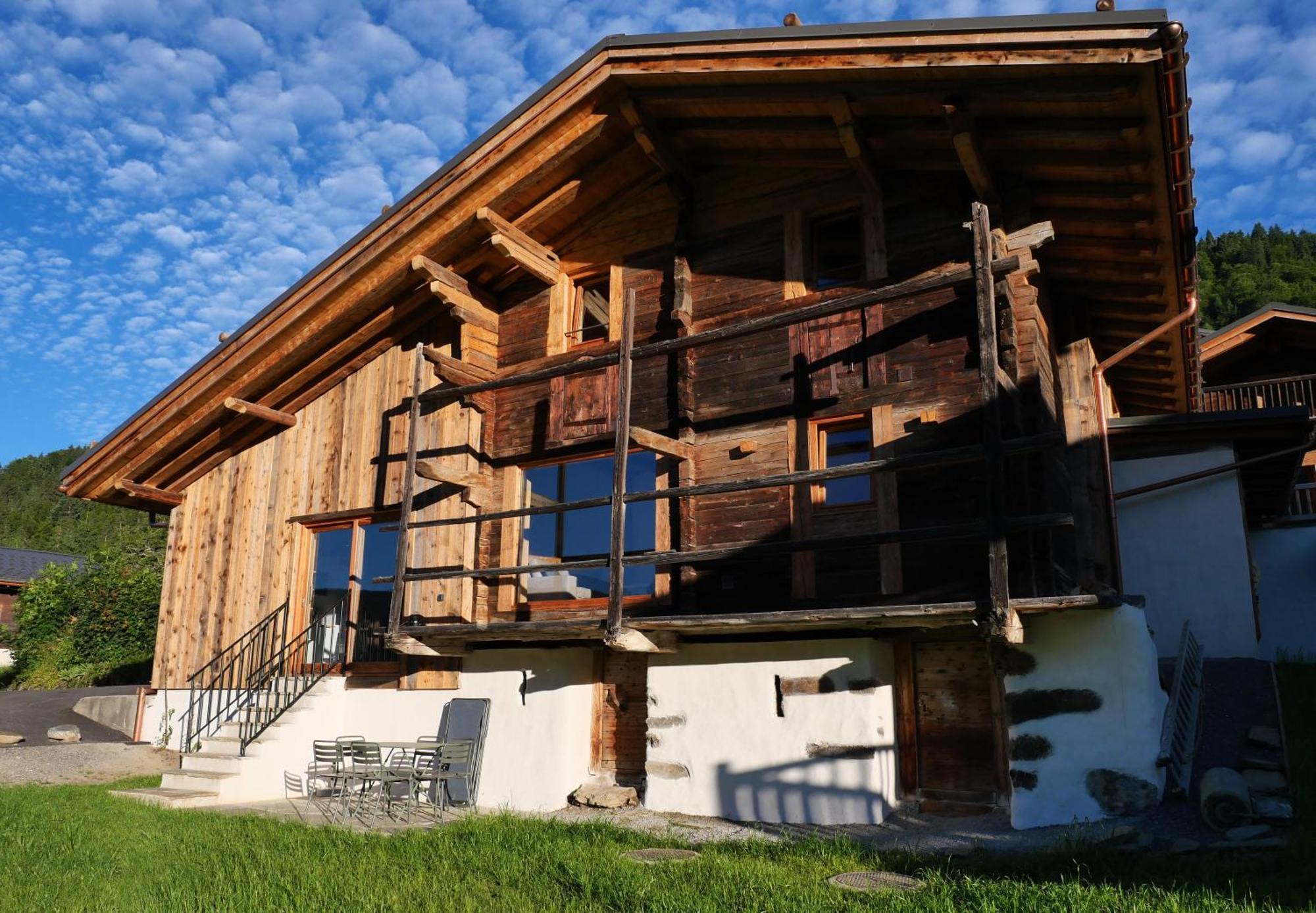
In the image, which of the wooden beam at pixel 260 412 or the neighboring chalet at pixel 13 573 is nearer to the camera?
the wooden beam at pixel 260 412

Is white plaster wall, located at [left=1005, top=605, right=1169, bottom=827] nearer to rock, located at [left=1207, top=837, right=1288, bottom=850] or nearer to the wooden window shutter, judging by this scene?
rock, located at [left=1207, top=837, right=1288, bottom=850]

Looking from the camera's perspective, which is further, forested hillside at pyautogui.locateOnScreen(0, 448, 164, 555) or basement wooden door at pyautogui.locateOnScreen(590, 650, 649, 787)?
forested hillside at pyautogui.locateOnScreen(0, 448, 164, 555)

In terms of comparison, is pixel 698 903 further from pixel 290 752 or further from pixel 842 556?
pixel 290 752

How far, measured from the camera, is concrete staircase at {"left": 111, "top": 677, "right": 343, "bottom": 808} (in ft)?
36.9

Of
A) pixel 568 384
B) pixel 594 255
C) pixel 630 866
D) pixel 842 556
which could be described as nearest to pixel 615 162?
pixel 594 255

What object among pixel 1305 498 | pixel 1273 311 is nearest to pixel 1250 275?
pixel 1273 311

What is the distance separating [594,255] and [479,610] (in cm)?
434

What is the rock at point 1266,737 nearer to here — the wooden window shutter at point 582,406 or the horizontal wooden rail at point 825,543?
the horizontal wooden rail at point 825,543

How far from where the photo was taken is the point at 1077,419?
473 inches

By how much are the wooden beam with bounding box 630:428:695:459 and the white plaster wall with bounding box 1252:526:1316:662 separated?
921 centimetres

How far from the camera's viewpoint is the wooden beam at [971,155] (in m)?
9.34

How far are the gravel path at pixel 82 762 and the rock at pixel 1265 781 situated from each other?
38.4ft

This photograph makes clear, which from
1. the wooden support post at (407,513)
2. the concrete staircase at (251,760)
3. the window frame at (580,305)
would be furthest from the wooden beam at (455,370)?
the concrete staircase at (251,760)

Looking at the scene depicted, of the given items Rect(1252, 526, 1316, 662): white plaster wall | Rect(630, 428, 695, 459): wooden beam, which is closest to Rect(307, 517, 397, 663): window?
Rect(630, 428, 695, 459): wooden beam
